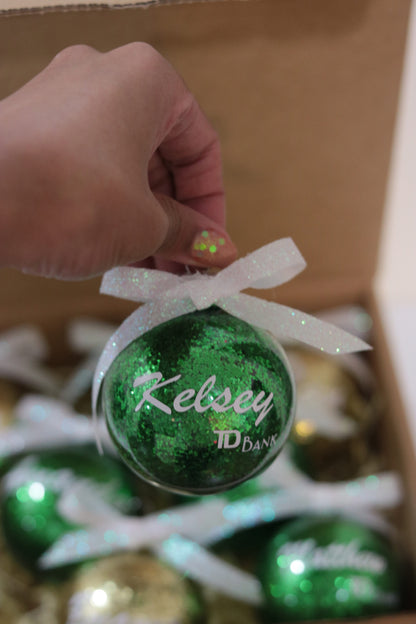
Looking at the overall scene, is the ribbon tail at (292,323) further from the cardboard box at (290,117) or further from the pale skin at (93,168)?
the cardboard box at (290,117)

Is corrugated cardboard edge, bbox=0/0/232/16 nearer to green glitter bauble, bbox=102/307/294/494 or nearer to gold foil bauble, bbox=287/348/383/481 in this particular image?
green glitter bauble, bbox=102/307/294/494

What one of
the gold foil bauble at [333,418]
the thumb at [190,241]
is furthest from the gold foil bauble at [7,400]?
the thumb at [190,241]

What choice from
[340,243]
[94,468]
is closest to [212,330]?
[94,468]

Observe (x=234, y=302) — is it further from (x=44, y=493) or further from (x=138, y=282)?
(x=44, y=493)

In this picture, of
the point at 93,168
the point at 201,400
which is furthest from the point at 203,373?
the point at 93,168

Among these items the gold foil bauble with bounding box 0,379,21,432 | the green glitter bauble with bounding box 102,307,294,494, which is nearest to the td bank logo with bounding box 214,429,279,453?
the green glitter bauble with bounding box 102,307,294,494

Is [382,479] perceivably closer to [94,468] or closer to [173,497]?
[173,497]
